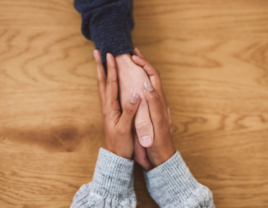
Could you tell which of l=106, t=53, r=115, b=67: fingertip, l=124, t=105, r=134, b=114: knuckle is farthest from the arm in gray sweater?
l=106, t=53, r=115, b=67: fingertip

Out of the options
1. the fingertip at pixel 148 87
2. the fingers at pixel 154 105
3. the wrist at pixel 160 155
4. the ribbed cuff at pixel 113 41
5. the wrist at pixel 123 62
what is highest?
the ribbed cuff at pixel 113 41

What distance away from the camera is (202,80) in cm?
59

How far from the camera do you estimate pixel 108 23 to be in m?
0.52

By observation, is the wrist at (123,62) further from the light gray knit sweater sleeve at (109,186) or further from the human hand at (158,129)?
the light gray knit sweater sleeve at (109,186)

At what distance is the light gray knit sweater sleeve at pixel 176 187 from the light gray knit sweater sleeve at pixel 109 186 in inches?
2.8

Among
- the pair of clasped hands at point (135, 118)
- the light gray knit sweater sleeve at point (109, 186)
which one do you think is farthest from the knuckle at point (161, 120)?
the light gray knit sweater sleeve at point (109, 186)

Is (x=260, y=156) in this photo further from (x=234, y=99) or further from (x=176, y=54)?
(x=176, y=54)

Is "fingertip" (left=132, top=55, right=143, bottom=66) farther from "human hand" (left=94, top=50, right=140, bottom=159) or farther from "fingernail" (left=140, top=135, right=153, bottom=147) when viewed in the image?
"fingernail" (left=140, top=135, right=153, bottom=147)

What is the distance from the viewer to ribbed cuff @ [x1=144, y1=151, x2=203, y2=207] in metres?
0.47

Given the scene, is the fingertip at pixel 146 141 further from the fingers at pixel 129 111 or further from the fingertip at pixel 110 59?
the fingertip at pixel 110 59

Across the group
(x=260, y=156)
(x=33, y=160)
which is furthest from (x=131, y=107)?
(x=260, y=156)

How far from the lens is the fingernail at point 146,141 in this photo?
1.54 ft

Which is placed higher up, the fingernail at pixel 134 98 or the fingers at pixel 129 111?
the fingernail at pixel 134 98

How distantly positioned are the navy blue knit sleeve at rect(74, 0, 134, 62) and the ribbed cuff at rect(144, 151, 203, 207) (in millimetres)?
329
